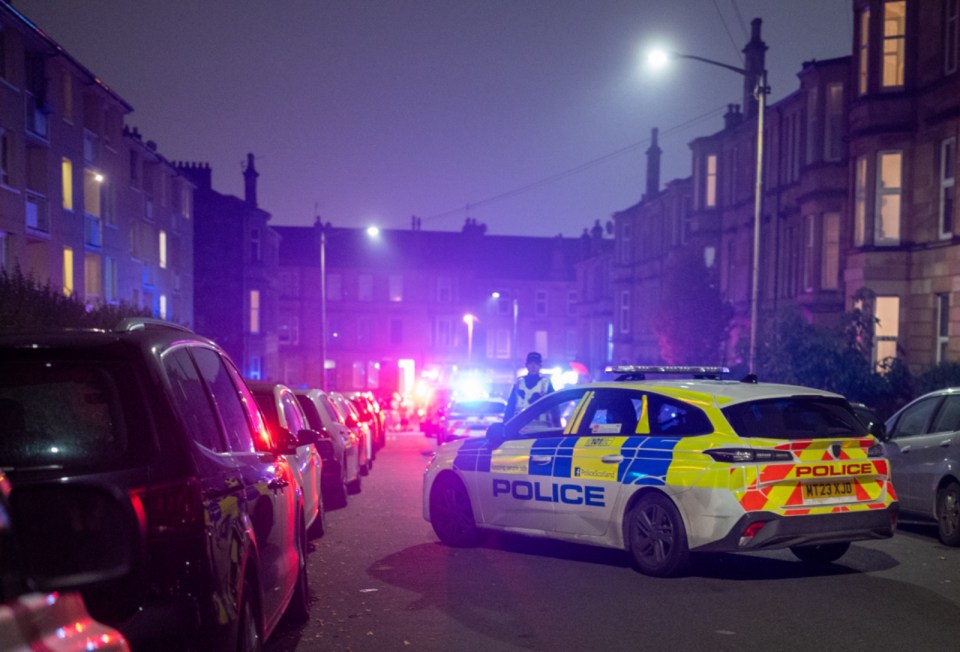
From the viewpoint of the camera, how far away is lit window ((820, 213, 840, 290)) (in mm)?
30969

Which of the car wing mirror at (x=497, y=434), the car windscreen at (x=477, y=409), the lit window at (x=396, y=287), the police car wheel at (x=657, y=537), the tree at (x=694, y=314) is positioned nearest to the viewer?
the police car wheel at (x=657, y=537)

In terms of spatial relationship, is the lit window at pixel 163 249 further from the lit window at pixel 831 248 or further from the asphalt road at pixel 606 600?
the asphalt road at pixel 606 600

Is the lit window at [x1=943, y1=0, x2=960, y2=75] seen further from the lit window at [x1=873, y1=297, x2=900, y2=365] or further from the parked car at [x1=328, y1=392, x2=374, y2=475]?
the parked car at [x1=328, y1=392, x2=374, y2=475]

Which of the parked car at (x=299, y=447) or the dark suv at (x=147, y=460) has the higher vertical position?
the dark suv at (x=147, y=460)

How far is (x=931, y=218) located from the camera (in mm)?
24375

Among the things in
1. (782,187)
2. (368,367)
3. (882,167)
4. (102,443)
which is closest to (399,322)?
(368,367)

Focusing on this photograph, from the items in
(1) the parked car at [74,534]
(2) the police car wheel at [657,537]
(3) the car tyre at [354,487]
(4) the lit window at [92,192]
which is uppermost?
(4) the lit window at [92,192]

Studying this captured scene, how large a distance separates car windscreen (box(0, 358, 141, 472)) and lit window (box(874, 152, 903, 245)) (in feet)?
79.0

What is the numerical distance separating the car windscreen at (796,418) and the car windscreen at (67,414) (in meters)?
5.65

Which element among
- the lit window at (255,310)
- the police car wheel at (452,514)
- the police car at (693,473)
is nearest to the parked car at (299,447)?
the police car wheel at (452,514)

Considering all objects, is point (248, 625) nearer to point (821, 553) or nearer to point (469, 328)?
point (821, 553)

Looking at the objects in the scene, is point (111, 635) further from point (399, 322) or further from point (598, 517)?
point (399, 322)

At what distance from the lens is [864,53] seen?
2636 centimetres

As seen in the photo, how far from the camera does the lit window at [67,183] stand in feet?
117
